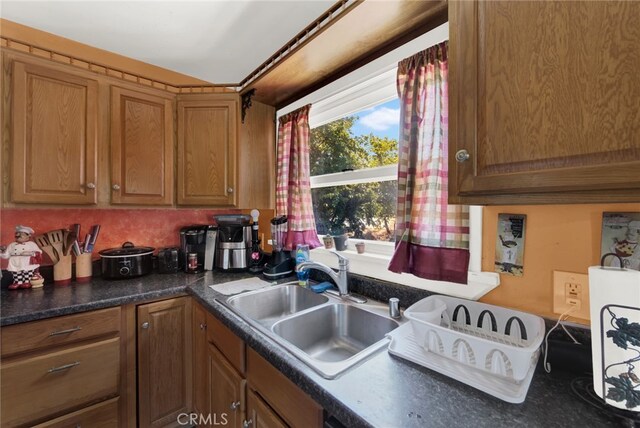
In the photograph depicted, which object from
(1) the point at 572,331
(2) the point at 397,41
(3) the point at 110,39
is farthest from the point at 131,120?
(1) the point at 572,331

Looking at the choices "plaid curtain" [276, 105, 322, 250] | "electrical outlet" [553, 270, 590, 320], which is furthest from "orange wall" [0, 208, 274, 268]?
"electrical outlet" [553, 270, 590, 320]

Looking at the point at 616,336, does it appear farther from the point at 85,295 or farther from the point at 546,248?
the point at 85,295

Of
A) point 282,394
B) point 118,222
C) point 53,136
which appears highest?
point 53,136

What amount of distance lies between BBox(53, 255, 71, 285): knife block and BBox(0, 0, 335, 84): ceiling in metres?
1.32

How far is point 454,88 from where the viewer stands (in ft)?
2.37

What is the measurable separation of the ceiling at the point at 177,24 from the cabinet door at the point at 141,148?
1.07ft

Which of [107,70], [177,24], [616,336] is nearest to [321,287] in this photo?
[616,336]

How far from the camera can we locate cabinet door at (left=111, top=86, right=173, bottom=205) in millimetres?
1583

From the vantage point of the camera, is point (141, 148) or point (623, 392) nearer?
point (623, 392)

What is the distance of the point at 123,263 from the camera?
5.25 ft

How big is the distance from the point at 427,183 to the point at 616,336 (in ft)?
2.22

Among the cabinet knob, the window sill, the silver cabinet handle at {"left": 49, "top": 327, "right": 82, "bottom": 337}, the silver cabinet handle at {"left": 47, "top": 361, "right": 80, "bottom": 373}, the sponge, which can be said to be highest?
the cabinet knob

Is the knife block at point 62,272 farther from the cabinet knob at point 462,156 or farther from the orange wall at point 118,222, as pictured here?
the cabinet knob at point 462,156

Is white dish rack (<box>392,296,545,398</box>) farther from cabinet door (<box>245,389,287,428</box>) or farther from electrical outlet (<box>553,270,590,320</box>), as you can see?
cabinet door (<box>245,389,287,428</box>)
